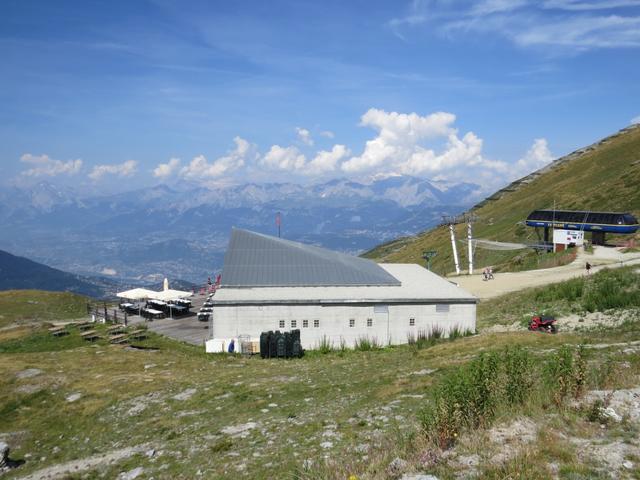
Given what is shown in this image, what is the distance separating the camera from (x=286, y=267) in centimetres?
4444

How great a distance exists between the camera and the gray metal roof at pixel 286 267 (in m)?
42.1

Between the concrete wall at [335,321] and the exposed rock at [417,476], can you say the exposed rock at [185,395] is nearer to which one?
the concrete wall at [335,321]

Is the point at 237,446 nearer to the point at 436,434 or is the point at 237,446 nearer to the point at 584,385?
the point at 436,434

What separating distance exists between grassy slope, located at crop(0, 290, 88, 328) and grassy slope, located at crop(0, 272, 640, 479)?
26.1 metres

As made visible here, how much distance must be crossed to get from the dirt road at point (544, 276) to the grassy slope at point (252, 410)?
2357 centimetres

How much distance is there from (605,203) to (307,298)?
284ft

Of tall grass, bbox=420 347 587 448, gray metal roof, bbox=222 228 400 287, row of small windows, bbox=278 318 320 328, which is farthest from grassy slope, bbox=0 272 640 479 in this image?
gray metal roof, bbox=222 228 400 287

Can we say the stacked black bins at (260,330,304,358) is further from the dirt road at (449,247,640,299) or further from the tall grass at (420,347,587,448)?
the dirt road at (449,247,640,299)

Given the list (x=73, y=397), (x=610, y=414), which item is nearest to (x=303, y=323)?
(x=73, y=397)

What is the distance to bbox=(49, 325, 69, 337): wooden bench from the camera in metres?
45.6

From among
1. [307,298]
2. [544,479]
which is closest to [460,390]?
[544,479]

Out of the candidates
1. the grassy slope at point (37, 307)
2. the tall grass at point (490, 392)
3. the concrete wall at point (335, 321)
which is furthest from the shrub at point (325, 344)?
the grassy slope at point (37, 307)

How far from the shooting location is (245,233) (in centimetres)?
5025

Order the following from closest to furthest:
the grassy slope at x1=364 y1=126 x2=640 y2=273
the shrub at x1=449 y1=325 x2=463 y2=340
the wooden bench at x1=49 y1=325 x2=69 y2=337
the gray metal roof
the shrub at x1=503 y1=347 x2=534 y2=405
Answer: the shrub at x1=503 y1=347 x2=534 y2=405 → the shrub at x1=449 y1=325 x2=463 y2=340 → the gray metal roof → the wooden bench at x1=49 y1=325 x2=69 y2=337 → the grassy slope at x1=364 y1=126 x2=640 y2=273
